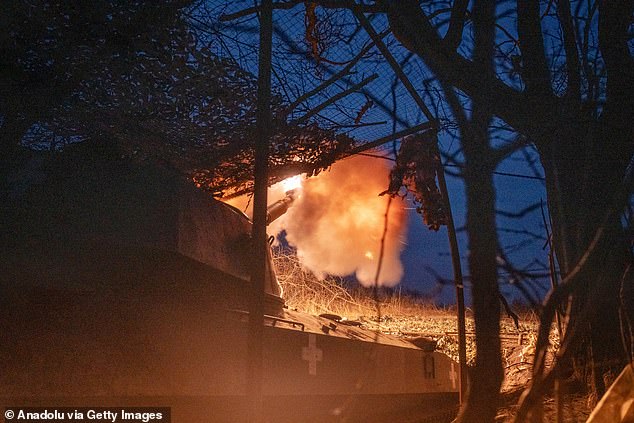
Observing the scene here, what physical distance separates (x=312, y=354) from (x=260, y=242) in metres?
1.74

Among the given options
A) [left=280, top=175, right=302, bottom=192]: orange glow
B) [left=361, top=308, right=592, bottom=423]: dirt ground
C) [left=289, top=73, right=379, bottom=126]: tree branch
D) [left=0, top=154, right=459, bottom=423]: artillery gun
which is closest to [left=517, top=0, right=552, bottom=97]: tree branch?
[left=361, top=308, right=592, bottom=423]: dirt ground

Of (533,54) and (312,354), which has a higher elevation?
(533,54)

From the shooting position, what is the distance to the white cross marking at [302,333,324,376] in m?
4.67

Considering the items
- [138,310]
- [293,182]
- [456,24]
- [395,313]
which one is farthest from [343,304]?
[456,24]

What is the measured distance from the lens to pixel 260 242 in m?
3.33

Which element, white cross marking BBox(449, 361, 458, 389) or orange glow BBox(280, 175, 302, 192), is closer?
orange glow BBox(280, 175, 302, 192)

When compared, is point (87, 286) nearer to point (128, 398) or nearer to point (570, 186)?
point (128, 398)

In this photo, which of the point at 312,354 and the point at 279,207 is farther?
the point at 279,207

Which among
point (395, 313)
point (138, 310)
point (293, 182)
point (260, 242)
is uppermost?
point (293, 182)

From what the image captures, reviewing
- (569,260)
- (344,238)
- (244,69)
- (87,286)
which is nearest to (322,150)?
(244,69)

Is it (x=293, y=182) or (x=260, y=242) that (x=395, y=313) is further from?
(x=260, y=242)

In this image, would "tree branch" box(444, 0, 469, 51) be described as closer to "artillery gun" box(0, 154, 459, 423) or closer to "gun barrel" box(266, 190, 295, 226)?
"artillery gun" box(0, 154, 459, 423)

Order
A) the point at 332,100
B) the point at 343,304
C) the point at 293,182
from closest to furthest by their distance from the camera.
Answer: the point at 332,100 → the point at 293,182 → the point at 343,304

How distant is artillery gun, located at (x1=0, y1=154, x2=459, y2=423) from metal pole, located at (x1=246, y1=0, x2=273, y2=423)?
0.58m
